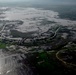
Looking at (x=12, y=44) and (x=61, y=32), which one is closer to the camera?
(x=12, y=44)

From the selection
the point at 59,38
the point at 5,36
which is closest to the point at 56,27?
the point at 59,38

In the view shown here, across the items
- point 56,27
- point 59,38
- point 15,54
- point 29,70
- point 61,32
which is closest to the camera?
point 29,70

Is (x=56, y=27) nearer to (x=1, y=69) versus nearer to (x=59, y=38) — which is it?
(x=59, y=38)

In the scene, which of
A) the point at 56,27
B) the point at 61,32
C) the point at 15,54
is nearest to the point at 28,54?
the point at 15,54

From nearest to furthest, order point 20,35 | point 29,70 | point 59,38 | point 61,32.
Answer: point 29,70, point 59,38, point 20,35, point 61,32

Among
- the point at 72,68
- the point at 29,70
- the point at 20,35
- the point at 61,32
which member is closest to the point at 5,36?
the point at 20,35

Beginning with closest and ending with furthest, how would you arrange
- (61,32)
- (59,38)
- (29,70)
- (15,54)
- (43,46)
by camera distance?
(29,70)
(15,54)
(43,46)
(59,38)
(61,32)

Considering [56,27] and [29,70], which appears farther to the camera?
[56,27]

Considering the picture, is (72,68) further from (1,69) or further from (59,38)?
(59,38)
